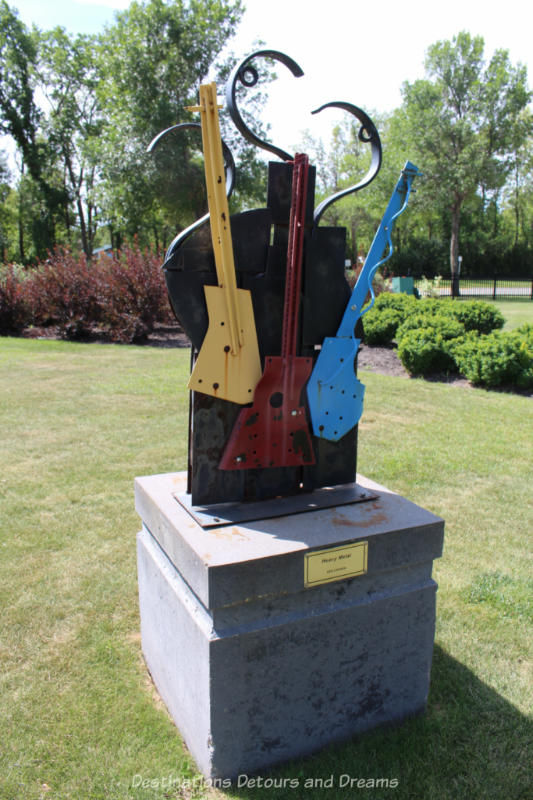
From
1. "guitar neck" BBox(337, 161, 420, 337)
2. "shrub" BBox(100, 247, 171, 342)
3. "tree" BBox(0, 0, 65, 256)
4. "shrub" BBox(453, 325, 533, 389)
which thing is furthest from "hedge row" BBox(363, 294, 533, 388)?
"tree" BBox(0, 0, 65, 256)

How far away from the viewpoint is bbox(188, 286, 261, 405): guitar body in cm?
203

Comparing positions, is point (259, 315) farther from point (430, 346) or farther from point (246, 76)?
point (430, 346)

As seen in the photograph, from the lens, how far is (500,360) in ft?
26.0

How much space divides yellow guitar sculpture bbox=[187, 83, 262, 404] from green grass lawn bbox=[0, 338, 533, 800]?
1.42 m

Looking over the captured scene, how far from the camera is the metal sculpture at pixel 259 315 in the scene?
6.62 feet

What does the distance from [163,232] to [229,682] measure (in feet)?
156

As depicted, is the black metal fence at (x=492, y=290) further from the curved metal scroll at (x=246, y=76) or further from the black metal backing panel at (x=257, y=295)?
the curved metal scroll at (x=246, y=76)

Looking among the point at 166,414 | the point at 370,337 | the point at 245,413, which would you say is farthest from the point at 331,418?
the point at 370,337

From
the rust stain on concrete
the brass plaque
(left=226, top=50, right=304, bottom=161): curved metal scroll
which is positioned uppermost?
(left=226, top=50, right=304, bottom=161): curved metal scroll

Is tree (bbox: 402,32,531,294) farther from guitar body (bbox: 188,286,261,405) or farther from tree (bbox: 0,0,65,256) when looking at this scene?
guitar body (bbox: 188,286,261,405)

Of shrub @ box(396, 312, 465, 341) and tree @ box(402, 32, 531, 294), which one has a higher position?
tree @ box(402, 32, 531, 294)

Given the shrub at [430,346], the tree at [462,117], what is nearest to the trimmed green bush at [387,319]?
the shrub at [430,346]

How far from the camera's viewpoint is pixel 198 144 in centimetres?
2366

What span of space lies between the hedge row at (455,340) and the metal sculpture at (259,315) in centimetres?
641
